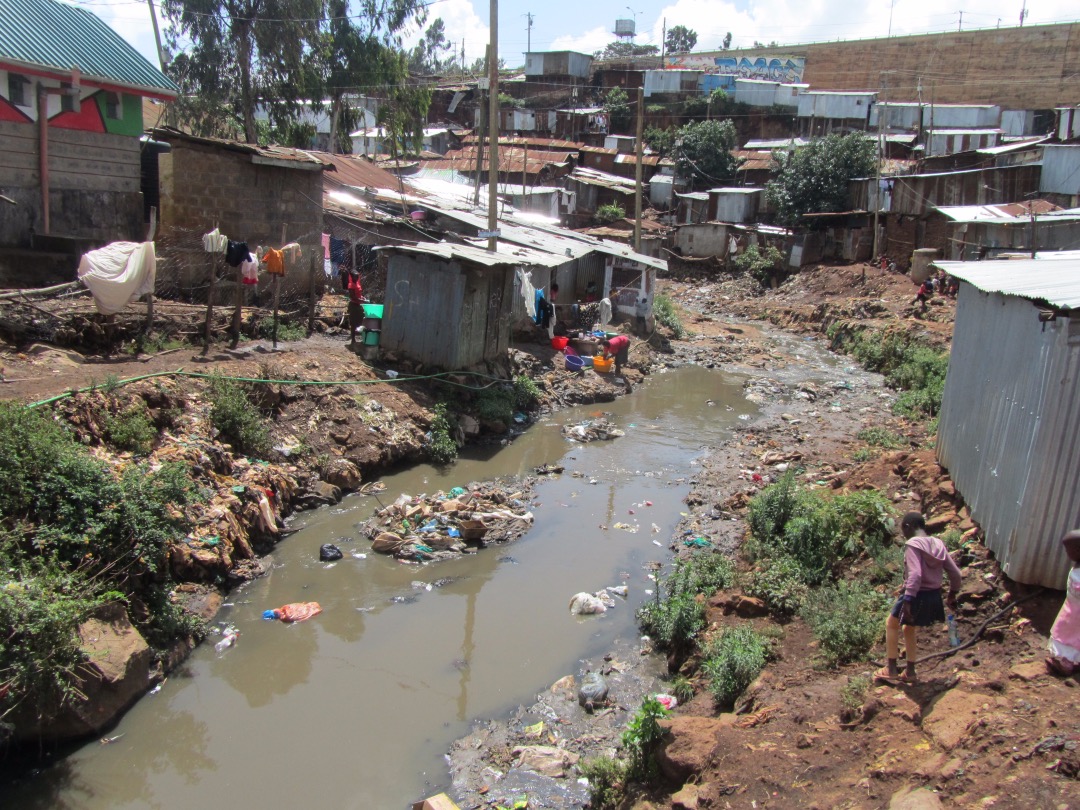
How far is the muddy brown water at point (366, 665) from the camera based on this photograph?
5.68 metres

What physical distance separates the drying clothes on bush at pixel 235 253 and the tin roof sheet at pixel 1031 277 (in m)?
9.28

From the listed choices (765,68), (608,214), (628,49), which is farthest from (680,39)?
(608,214)

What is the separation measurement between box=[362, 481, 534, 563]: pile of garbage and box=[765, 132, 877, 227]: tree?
25.0 m

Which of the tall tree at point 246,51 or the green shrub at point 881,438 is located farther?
the tall tree at point 246,51

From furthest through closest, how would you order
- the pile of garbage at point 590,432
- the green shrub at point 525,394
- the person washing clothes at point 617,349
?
the person washing clothes at point 617,349
the green shrub at point 525,394
the pile of garbage at point 590,432

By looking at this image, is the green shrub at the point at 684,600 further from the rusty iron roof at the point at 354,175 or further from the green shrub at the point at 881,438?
the rusty iron roof at the point at 354,175

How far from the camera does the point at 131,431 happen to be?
8.08 meters

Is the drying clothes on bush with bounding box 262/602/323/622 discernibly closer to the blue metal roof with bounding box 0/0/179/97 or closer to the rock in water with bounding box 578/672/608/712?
the rock in water with bounding box 578/672/608/712

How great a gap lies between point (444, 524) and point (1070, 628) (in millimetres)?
6512

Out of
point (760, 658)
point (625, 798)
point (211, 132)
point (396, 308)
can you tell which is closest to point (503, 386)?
point (396, 308)

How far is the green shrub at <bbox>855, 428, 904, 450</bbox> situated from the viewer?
1143 cm

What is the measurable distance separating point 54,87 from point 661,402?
12.3 meters

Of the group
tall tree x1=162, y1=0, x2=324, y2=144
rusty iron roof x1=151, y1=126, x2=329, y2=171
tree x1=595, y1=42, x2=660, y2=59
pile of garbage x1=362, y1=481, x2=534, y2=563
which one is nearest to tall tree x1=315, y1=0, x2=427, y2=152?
tall tree x1=162, y1=0, x2=324, y2=144

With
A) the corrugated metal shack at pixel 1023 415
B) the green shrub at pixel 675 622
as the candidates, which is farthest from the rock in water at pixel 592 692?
the corrugated metal shack at pixel 1023 415
